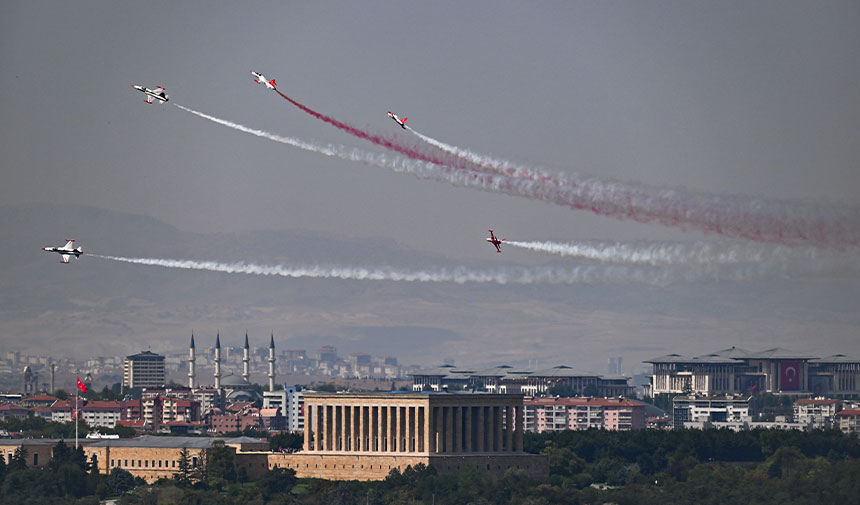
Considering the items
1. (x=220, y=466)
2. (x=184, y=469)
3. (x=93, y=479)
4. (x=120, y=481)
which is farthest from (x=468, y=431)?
(x=93, y=479)

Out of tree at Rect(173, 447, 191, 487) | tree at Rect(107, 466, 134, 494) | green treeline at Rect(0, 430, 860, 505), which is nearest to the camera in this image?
green treeline at Rect(0, 430, 860, 505)

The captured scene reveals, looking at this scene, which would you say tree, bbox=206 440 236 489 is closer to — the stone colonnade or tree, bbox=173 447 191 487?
tree, bbox=173 447 191 487

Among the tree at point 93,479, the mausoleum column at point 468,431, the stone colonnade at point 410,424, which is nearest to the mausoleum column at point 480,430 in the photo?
the stone colonnade at point 410,424

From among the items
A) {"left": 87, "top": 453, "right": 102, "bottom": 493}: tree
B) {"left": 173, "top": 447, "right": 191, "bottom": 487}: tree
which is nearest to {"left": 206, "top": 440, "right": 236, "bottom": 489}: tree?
{"left": 173, "top": 447, "right": 191, "bottom": 487}: tree

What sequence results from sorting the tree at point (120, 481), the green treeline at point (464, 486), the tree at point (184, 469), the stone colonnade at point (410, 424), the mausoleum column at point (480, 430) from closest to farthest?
the green treeline at point (464, 486) < the tree at point (184, 469) < the tree at point (120, 481) < the stone colonnade at point (410, 424) < the mausoleum column at point (480, 430)

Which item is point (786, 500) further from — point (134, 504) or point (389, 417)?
point (134, 504)

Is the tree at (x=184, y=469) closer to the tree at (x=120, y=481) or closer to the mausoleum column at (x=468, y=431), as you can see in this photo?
the tree at (x=120, y=481)
